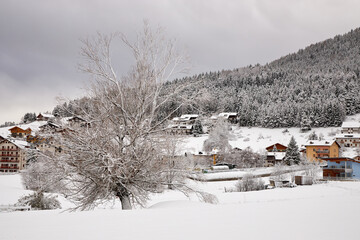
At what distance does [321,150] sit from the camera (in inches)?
2781

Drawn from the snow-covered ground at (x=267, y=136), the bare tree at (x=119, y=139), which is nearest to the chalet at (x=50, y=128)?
the bare tree at (x=119, y=139)

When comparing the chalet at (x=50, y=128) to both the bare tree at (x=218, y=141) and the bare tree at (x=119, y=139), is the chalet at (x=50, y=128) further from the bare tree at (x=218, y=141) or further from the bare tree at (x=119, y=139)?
the bare tree at (x=218, y=141)

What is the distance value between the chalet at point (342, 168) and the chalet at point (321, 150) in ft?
72.8

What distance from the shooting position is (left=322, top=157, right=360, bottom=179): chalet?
46000mm

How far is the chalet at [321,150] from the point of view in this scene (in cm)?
6986

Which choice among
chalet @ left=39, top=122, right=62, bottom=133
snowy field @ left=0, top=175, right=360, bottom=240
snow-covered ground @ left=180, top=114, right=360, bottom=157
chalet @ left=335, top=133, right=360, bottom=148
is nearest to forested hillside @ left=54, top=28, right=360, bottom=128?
snow-covered ground @ left=180, top=114, right=360, bottom=157

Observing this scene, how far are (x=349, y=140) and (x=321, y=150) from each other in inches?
809

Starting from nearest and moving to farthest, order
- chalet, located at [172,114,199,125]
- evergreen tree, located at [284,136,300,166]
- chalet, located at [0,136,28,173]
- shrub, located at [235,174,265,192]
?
chalet, located at [172,114,199,125] < shrub, located at [235,174,265,192] < evergreen tree, located at [284,136,300,166] < chalet, located at [0,136,28,173]

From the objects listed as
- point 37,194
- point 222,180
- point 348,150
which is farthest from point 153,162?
point 348,150

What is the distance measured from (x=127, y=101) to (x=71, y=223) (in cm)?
535

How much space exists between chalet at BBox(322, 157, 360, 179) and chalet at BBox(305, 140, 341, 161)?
2218cm

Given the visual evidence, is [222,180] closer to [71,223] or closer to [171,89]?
[171,89]

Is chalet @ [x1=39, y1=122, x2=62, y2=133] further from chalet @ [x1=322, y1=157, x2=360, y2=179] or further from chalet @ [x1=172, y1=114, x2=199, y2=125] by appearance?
chalet @ [x1=322, y1=157, x2=360, y2=179]

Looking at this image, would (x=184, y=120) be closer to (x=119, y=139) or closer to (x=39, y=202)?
(x=119, y=139)
